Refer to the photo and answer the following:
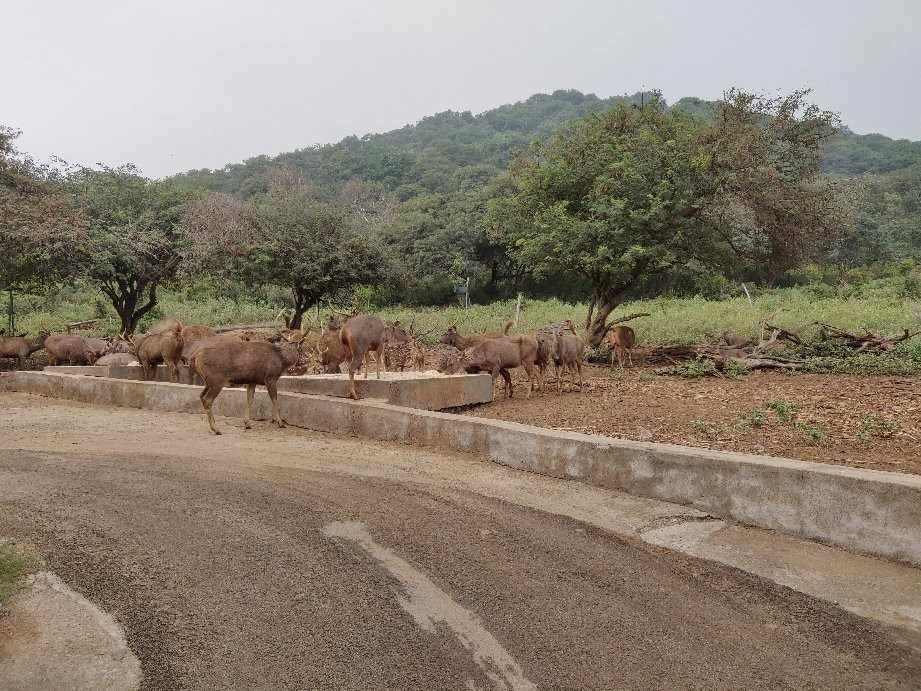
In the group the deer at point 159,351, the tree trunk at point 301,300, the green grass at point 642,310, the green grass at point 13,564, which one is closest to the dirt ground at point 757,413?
the green grass at point 642,310

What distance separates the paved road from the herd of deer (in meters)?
2.61

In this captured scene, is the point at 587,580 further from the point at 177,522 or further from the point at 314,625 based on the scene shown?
the point at 177,522

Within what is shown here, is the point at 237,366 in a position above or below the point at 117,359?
above

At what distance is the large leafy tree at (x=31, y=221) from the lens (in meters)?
16.6

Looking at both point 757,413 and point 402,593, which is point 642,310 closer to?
point 757,413

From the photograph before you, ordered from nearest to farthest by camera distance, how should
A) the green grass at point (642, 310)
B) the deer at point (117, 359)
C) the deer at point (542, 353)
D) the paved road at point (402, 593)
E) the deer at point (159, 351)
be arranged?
the paved road at point (402, 593) < the deer at point (542, 353) < the deer at point (159, 351) < the deer at point (117, 359) < the green grass at point (642, 310)

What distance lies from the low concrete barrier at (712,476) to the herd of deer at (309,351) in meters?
1.23

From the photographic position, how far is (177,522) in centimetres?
491

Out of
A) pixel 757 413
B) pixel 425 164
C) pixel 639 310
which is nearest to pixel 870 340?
pixel 757 413

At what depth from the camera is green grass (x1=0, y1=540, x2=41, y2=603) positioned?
3693mm

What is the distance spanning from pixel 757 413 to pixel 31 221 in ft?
55.6

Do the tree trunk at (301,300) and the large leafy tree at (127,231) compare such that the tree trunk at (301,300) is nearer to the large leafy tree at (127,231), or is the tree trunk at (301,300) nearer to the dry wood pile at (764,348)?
the large leafy tree at (127,231)

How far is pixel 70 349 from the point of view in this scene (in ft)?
59.1

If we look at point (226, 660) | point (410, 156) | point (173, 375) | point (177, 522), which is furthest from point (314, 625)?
point (410, 156)
